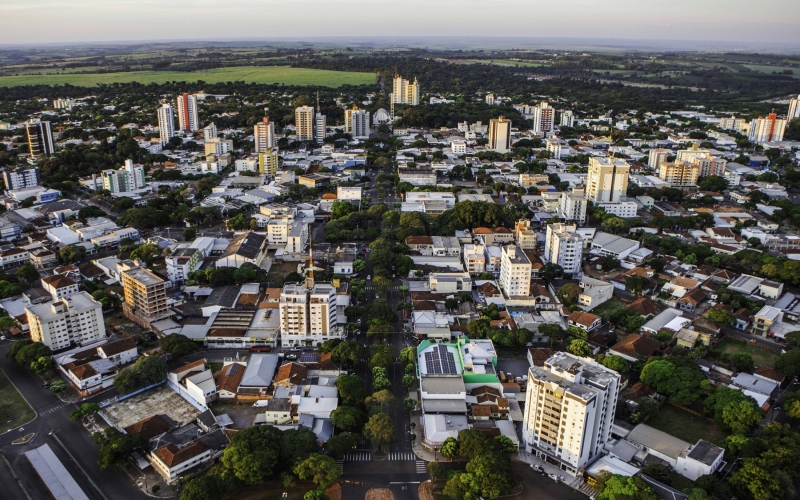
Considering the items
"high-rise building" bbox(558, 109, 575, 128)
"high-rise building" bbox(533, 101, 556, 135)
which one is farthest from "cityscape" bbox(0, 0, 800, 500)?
"high-rise building" bbox(558, 109, 575, 128)

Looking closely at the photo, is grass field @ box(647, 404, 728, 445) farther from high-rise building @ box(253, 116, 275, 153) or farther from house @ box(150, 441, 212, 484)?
high-rise building @ box(253, 116, 275, 153)

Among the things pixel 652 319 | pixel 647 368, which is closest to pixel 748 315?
pixel 652 319

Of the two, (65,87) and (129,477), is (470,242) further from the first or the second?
(65,87)

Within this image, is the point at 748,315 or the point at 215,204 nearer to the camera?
the point at 748,315

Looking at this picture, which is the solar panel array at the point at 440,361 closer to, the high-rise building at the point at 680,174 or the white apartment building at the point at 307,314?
the white apartment building at the point at 307,314

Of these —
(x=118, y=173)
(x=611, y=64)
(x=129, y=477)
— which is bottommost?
(x=129, y=477)

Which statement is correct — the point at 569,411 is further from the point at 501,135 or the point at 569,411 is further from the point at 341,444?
the point at 501,135
